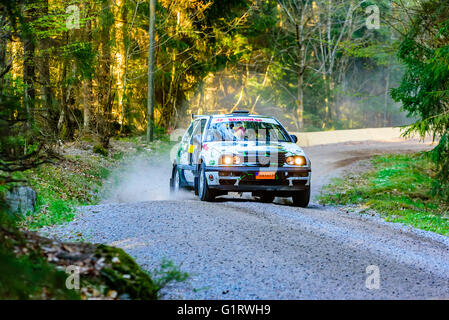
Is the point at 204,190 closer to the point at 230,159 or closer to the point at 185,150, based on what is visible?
the point at 230,159

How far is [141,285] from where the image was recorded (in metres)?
5.63

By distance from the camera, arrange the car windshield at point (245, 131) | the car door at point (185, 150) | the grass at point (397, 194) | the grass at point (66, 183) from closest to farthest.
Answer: the grass at point (66, 183)
the car windshield at point (245, 131)
the grass at point (397, 194)
the car door at point (185, 150)

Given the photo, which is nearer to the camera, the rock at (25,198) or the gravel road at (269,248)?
the gravel road at (269,248)

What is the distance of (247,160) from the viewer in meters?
11.7

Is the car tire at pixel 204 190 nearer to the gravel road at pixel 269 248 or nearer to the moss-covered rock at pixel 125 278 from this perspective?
the gravel road at pixel 269 248

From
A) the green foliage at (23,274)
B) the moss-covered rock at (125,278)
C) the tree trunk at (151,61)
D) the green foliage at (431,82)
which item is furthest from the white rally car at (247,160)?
the tree trunk at (151,61)

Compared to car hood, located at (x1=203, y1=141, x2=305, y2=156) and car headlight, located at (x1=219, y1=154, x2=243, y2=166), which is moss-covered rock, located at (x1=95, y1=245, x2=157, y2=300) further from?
car hood, located at (x1=203, y1=141, x2=305, y2=156)

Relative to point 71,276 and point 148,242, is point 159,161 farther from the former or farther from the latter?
point 71,276

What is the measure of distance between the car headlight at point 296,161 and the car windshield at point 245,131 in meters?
1.11

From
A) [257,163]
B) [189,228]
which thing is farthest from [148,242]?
[257,163]

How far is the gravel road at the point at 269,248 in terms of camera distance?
6152 millimetres

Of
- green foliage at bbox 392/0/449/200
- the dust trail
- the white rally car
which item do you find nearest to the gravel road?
the white rally car

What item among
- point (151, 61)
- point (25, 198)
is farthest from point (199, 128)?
point (151, 61)

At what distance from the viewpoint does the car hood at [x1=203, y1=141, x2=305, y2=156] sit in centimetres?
1180
